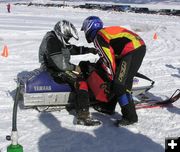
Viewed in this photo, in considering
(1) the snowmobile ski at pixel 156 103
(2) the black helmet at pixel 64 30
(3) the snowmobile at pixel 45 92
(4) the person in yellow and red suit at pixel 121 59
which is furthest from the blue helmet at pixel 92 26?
(1) the snowmobile ski at pixel 156 103

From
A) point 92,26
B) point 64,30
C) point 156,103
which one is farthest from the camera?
point 156,103

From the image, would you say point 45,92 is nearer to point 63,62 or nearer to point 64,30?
point 63,62

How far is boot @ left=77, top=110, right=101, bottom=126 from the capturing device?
597 centimetres

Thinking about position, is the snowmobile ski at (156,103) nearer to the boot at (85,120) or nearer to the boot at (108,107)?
the boot at (108,107)

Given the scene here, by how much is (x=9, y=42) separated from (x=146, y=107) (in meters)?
9.79

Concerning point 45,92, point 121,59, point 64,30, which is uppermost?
point 64,30

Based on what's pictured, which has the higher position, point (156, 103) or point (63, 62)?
point (63, 62)

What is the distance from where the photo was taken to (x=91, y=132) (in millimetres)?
5773

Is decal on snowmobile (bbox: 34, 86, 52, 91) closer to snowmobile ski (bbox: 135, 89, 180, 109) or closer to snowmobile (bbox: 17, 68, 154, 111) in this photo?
snowmobile (bbox: 17, 68, 154, 111)

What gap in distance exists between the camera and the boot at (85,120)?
597cm

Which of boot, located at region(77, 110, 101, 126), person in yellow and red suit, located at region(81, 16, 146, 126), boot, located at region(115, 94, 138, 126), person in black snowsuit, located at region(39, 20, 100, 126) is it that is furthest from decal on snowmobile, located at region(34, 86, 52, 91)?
boot, located at region(115, 94, 138, 126)

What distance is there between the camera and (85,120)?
19.7 feet

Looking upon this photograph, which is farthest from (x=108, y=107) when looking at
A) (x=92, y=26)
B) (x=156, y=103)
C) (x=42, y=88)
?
(x=92, y=26)

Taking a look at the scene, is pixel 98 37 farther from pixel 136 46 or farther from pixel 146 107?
pixel 146 107
